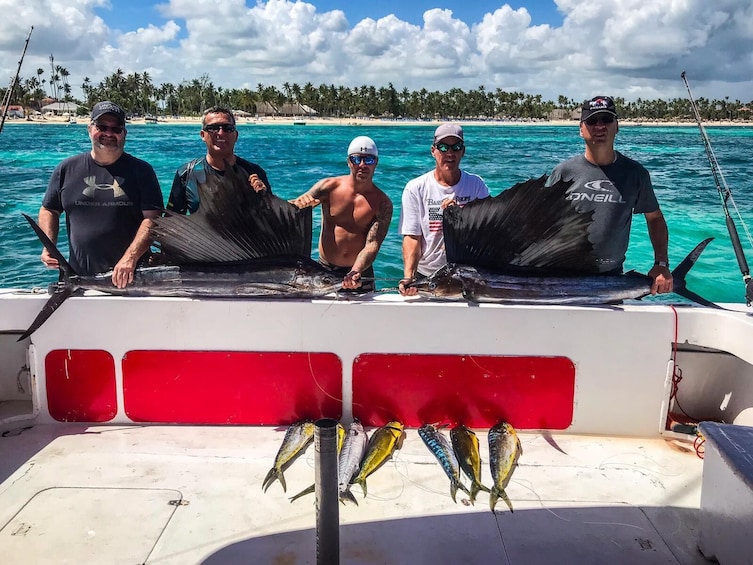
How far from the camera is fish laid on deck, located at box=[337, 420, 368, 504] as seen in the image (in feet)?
6.04

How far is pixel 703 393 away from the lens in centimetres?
228

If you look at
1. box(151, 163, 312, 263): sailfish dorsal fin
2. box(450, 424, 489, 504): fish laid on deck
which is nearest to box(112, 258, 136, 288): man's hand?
box(151, 163, 312, 263): sailfish dorsal fin

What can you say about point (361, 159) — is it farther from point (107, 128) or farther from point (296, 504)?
point (296, 504)

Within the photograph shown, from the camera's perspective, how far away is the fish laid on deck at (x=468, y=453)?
1.87m

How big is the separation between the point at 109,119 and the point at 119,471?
1.37 meters

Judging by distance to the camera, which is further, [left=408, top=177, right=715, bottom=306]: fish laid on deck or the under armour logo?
the under armour logo

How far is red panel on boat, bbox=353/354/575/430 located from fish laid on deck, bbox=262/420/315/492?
0.20 m

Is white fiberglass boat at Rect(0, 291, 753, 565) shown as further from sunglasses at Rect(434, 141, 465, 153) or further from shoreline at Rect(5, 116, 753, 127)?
shoreline at Rect(5, 116, 753, 127)

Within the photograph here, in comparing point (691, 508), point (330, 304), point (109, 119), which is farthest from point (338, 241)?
point (691, 508)

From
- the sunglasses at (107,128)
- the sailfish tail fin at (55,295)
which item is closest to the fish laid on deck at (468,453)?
the sailfish tail fin at (55,295)

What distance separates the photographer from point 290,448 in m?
2.05

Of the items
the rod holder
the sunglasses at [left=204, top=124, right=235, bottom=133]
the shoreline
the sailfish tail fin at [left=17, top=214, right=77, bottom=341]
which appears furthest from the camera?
the shoreline

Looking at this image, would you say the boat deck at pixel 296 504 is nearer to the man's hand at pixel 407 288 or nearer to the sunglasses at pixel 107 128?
the man's hand at pixel 407 288

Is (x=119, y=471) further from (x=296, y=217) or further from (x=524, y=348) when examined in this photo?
(x=524, y=348)
